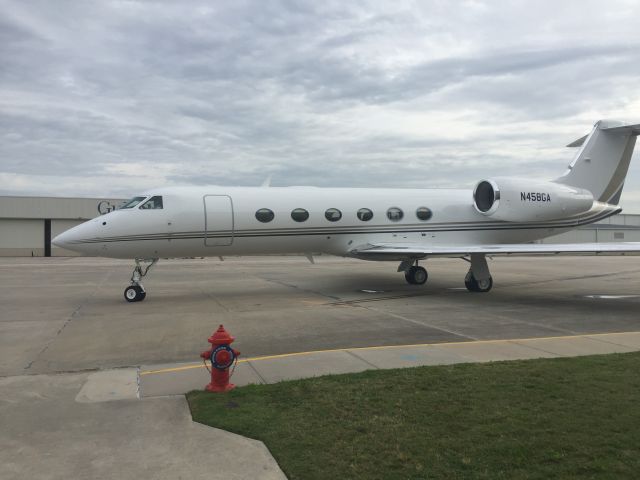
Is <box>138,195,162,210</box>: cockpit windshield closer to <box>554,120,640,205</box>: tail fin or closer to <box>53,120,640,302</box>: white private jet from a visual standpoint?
<box>53,120,640,302</box>: white private jet

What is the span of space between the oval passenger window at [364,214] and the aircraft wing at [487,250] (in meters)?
0.88

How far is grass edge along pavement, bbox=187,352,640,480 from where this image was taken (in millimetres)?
3945

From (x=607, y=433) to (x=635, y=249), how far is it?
27.4ft

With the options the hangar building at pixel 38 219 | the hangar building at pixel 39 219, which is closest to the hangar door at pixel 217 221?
the hangar building at pixel 39 219

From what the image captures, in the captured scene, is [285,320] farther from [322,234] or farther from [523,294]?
[523,294]

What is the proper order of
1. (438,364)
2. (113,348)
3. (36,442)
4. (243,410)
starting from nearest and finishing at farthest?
1. (36,442)
2. (243,410)
3. (438,364)
4. (113,348)

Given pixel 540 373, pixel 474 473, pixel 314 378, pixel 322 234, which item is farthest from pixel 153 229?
A: pixel 474 473

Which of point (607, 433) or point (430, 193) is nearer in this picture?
point (607, 433)

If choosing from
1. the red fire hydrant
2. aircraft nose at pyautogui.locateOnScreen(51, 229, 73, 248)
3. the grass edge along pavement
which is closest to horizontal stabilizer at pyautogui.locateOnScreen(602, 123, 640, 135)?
the grass edge along pavement

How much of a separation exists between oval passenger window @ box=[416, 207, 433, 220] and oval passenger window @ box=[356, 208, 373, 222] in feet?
5.79

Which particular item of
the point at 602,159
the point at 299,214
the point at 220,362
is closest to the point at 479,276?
the point at 299,214

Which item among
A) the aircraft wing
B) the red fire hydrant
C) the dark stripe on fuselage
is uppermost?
the dark stripe on fuselage

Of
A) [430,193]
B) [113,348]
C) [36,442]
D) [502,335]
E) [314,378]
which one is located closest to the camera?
[36,442]

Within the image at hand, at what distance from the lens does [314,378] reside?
20.4 ft
